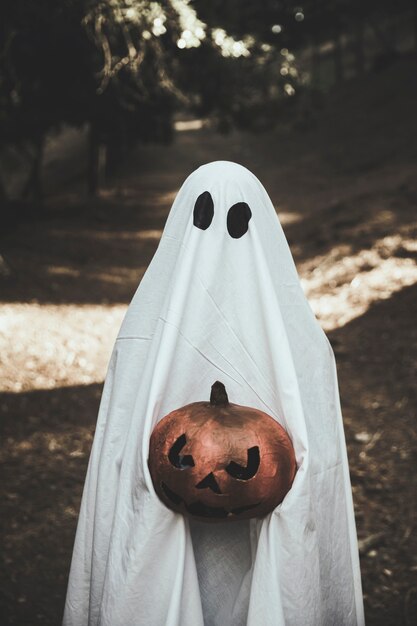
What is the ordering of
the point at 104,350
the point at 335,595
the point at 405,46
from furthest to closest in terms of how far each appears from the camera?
the point at 405,46
the point at 104,350
the point at 335,595

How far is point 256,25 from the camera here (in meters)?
15.5

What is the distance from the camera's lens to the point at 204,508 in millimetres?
2203

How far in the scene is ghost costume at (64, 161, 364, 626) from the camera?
2.29m

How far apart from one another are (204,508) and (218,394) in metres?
0.36

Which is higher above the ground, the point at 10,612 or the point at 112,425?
the point at 112,425

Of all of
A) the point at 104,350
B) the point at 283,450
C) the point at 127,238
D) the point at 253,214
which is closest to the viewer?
the point at 283,450

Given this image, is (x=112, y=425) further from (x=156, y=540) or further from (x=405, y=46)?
(x=405, y=46)

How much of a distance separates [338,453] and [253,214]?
0.90 m

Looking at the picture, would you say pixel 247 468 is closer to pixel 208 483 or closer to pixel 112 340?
pixel 208 483

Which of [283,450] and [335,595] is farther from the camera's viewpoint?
[335,595]

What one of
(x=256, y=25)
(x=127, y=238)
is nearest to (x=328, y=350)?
(x=127, y=238)

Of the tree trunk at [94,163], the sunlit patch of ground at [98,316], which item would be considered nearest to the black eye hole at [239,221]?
the sunlit patch of ground at [98,316]

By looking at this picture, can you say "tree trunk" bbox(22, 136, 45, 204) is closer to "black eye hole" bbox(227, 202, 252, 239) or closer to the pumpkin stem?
"black eye hole" bbox(227, 202, 252, 239)

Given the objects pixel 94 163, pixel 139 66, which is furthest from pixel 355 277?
pixel 94 163
